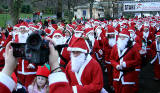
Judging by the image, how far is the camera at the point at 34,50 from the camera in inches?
69.9

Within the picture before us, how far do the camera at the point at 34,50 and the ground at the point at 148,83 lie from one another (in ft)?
19.7

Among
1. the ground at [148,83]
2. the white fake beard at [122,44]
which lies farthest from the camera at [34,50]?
the ground at [148,83]

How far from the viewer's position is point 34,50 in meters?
1.77

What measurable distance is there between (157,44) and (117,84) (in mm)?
3395

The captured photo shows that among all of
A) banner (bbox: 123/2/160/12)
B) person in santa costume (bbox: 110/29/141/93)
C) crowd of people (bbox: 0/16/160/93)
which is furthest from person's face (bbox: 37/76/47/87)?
banner (bbox: 123/2/160/12)

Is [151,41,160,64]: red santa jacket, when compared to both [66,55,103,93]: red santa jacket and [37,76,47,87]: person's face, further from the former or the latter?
[37,76,47,87]: person's face

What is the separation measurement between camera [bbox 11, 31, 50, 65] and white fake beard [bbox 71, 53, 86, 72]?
1.79m

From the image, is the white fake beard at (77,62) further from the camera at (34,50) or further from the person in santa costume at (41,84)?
the camera at (34,50)

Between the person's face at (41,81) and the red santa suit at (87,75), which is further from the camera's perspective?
the person's face at (41,81)

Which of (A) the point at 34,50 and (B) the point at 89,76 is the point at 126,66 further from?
(A) the point at 34,50

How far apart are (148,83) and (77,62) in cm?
522

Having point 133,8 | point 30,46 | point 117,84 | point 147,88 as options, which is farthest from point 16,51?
point 133,8

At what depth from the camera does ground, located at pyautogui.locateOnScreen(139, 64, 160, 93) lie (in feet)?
23.8

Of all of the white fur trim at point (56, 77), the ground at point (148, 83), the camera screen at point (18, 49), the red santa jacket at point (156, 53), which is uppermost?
the camera screen at point (18, 49)
